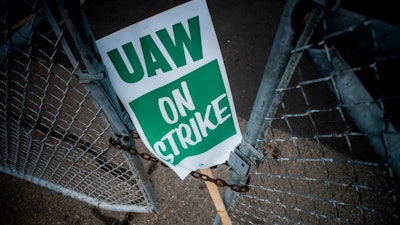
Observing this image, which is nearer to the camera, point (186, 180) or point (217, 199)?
point (217, 199)

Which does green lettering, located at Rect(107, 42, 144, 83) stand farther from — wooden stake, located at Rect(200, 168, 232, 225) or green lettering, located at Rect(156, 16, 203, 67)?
wooden stake, located at Rect(200, 168, 232, 225)

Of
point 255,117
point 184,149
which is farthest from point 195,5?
point 184,149

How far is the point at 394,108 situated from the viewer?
0.80m

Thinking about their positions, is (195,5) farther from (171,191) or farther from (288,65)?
(171,191)

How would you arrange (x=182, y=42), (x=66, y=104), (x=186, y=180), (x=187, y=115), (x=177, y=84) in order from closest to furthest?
(x=182, y=42) → (x=177, y=84) → (x=187, y=115) → (x=66, y=104) → (x=186, y=180)

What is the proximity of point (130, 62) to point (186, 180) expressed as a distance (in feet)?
6.64

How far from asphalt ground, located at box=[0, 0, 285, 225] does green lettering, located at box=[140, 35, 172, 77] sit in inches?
76.0

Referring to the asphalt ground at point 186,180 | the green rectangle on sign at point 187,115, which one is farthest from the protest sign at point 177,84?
the asphalt ground at point 186,180

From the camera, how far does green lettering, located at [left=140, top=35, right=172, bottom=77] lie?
1076mm

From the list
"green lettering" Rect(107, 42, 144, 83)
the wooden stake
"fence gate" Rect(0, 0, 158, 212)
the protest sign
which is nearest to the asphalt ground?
"fence gate" Rect(0, 0, 158, 212)

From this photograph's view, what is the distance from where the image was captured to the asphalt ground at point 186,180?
2.66 metres

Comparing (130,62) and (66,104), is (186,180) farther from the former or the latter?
(130,62)

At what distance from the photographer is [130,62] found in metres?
1.12

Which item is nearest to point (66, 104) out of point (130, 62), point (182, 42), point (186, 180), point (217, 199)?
point (130, 62)
